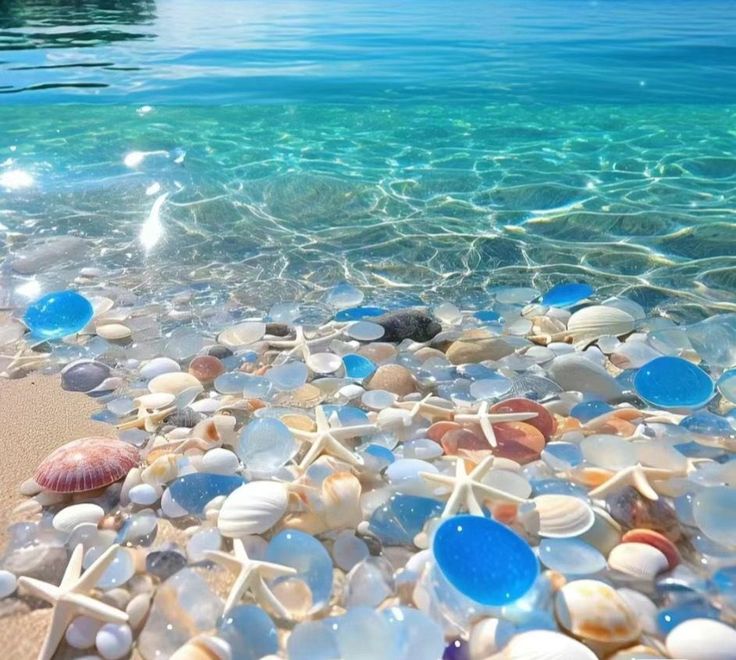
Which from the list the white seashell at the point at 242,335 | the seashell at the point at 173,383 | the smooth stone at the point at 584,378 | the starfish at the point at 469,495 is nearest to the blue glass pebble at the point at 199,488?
the starfish at the point at 469,495

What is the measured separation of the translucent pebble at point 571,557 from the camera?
6.78ft

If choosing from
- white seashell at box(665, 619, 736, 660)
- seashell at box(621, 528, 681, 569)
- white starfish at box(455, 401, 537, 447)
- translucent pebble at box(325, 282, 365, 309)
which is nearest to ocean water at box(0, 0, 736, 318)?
translucent pebble at box(325, 282, 365, 309)

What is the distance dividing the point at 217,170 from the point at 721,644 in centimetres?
742

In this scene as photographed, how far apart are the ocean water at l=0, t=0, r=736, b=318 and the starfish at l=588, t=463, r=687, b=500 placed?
2.57 metres

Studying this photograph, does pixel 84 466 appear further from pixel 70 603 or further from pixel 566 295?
pixel 566 295

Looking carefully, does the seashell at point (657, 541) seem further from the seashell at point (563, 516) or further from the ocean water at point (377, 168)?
the ocean water at point (377, 168)

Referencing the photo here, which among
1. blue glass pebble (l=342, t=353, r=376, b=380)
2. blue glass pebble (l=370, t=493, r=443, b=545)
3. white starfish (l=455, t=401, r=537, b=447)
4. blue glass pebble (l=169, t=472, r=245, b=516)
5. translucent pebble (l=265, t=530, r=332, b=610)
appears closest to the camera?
translucent pebble (l=265, t=530, r=332, b=610)

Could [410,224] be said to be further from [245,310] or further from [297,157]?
[297,157]

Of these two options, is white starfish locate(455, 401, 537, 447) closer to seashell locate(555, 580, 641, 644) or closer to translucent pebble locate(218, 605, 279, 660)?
seashell locate(555, 580, 641, 644)

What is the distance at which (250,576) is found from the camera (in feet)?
6.25

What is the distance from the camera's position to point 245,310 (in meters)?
4.63

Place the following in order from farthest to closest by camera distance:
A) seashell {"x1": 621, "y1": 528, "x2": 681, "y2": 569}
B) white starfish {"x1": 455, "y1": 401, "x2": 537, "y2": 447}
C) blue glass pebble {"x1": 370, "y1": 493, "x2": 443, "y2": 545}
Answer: white starfish {"x1": 455, "y1": 401, "x2": 537, "y2": 447}
blue glass pebble {"x1": 370, "y1": 493, "x2": 443, "y2": 545}
seashell {"x1": 621, "y1": 528, "x2": 681, "y2": 569}

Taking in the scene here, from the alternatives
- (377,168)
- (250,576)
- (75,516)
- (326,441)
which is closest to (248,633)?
(250,576)

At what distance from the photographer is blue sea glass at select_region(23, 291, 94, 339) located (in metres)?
3.96
